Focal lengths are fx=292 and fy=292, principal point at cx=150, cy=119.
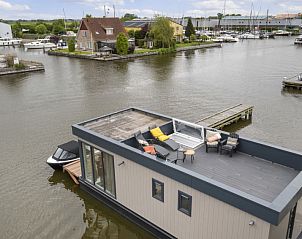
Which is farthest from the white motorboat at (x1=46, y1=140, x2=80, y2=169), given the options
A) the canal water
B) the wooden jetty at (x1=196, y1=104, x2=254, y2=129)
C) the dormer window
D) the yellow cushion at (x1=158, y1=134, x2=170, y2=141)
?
the dormer window

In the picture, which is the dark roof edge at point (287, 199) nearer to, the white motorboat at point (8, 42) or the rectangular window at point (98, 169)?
the rectangular window at point (98, 169)

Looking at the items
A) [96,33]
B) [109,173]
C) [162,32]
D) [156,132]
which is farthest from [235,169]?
[162,32]

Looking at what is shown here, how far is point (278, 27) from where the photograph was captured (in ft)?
373

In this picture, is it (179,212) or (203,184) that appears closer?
(203,184)

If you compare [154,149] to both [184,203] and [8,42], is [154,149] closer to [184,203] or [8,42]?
[184,203]

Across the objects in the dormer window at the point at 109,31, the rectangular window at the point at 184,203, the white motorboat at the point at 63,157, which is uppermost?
the dormer window at the point at 109,31

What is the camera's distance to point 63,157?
13.7 metres

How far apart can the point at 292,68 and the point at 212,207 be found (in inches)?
1401

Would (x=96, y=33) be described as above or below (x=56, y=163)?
above

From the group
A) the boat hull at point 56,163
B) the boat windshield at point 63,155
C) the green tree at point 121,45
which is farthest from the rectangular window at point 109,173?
the green tree at point 121,45

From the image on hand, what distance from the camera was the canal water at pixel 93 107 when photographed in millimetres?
10828

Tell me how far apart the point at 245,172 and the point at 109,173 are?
15.3ft

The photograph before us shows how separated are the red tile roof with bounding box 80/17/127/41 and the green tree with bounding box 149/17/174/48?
6.96 metres

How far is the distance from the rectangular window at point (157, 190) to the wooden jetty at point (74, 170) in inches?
189
